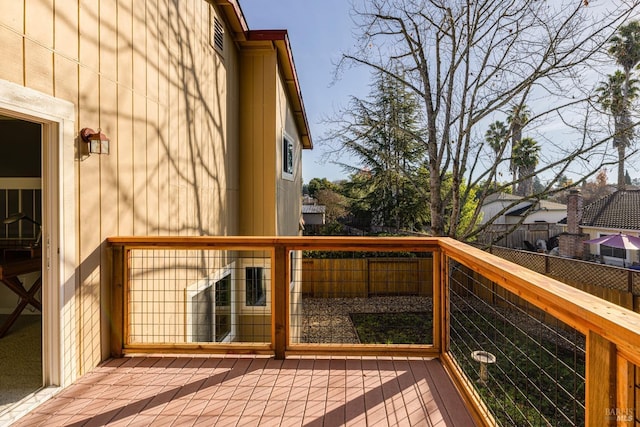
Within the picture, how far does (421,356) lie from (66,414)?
101 inches

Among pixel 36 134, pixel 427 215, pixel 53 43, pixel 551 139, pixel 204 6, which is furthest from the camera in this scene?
pixel 427 215

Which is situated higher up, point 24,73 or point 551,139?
point 551,139

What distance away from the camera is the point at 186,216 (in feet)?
14.6

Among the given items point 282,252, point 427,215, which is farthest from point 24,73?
point 427,215

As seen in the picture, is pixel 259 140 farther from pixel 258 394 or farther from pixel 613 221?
pixel 613 221

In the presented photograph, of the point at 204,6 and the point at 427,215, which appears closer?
the point at 204,6

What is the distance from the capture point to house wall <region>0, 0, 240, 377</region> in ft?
7.89

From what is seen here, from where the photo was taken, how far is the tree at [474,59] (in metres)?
8.21

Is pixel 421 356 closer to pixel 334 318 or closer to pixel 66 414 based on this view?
pixel 66 414

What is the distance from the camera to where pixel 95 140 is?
2.77 metres

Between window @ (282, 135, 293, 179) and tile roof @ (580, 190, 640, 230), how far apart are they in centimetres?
1503

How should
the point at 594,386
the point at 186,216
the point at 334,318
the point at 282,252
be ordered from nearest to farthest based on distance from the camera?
the point at 594,386, the point at 282,252, the point at 186,216, the point at 334,318

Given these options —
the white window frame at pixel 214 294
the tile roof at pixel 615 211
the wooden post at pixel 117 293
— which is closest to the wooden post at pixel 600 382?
the wooden post at pixel 117 293

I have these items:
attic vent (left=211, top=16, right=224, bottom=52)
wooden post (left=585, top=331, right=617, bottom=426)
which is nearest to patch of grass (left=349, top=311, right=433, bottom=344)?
attic vent (left=211, top=16, right=224, bottom=52)
